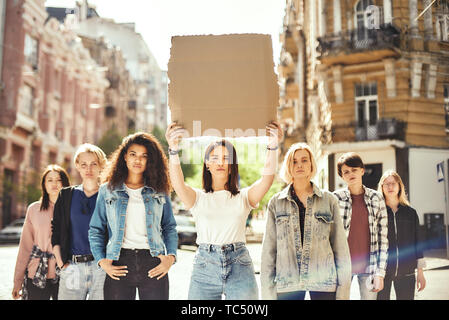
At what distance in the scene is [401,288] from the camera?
4.04 metres

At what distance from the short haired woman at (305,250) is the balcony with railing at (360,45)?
2522 mm

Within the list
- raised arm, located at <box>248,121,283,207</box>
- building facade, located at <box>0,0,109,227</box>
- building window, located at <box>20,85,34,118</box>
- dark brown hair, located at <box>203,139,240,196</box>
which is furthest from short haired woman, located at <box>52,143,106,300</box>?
building window, located at <box>20,85,34,118</box>

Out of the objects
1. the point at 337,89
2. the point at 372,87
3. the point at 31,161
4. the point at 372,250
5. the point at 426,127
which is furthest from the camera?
the point at 31,161

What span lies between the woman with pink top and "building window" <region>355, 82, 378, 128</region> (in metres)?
3.04

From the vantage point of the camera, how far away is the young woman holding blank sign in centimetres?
315

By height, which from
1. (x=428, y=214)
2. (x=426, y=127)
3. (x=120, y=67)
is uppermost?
(x=120, y=67)

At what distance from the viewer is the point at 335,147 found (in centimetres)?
625

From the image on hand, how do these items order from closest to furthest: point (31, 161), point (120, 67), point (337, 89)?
point (337, 89) → point (31, 161) → point (120, 67)

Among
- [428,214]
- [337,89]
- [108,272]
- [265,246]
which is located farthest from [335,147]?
[108,272]

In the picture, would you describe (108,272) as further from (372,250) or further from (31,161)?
(31,161)

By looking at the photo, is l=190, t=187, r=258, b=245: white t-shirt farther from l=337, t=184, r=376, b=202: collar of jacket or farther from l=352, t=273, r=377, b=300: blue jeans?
l=352, t=273, r=377, b=300: blue jeans

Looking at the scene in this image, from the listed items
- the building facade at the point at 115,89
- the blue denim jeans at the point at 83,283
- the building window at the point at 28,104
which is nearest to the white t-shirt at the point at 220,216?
the blue denim jeans at the point at 83,283

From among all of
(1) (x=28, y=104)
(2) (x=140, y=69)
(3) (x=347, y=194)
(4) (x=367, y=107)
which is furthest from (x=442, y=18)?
(2) (x=140, y=69)

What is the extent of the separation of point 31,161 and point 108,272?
2016 centimetres
